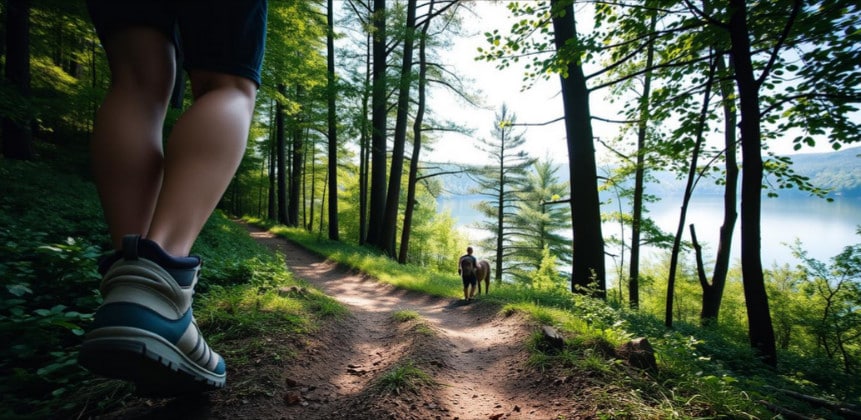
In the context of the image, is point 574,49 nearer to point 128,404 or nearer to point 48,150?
point 128,404

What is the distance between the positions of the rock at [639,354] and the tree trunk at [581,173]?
4014mm

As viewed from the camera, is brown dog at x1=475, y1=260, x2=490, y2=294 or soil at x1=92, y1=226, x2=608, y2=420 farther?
brown dog at x1=475, y1=260, x2=490, y2=294

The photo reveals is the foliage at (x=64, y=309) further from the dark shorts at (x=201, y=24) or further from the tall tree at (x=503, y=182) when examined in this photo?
the tall tree at (x=503, y=182)

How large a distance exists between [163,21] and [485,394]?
2504mm

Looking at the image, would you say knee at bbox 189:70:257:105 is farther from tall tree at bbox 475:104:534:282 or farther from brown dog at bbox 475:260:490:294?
tall tree at bbox 475:104:534:282

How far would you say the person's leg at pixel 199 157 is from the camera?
0.96 meters

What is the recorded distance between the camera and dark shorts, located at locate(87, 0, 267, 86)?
3.53 feet

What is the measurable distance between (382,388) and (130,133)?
164 centimetres

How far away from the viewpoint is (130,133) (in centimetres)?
111

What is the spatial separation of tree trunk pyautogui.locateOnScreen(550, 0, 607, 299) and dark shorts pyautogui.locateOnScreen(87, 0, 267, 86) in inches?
239

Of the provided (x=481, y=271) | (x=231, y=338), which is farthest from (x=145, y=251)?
(x=481, y=271)

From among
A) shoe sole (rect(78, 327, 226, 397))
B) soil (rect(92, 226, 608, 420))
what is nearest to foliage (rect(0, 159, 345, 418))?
soil (rect(92, 226, 608, 420))

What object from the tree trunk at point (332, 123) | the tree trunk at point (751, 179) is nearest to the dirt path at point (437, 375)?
the tree trunk at point (751, 179)

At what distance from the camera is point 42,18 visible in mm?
9562
